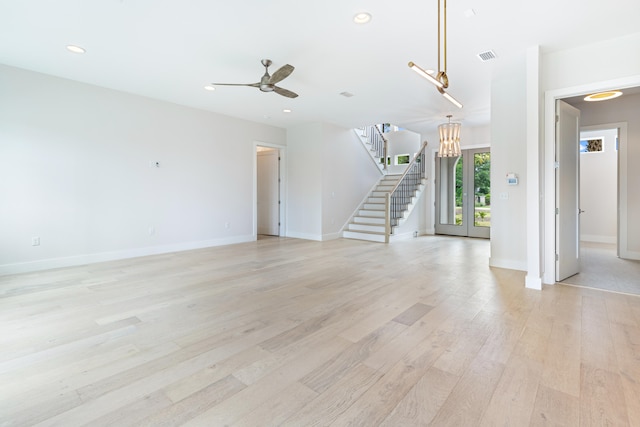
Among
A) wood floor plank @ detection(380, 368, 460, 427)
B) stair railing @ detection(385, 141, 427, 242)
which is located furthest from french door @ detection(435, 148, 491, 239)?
wood floor plank @ detection(380, 368, 460, 427)

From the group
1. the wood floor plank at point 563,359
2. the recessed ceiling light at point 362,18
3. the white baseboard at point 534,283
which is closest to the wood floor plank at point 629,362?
the wood floor plank at point 563,359

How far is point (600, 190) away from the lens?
22.9 feet

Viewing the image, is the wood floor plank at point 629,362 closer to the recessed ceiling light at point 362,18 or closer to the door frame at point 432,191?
the recessed ceiling light at point 362,18

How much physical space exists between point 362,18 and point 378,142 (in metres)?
7.60

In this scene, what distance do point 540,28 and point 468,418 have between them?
3971 millimetres

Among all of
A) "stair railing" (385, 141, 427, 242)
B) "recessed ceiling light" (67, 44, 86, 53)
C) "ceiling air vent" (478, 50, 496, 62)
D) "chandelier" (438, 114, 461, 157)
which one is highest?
"recessed ceiling light" (67, 44, 86, 53)

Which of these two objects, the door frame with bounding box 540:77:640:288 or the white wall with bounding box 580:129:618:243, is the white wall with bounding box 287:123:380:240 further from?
the white wall with bounding box 580:129:618:243

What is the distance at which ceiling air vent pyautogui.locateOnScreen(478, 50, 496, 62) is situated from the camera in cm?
391

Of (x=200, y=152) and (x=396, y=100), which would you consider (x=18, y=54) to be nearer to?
(x=200, y=152)

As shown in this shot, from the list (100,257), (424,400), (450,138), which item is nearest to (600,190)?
(450,138)

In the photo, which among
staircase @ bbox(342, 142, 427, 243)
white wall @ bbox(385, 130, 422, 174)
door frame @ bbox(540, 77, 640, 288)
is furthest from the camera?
white wall @ bbox(385, 130, 422, 174)

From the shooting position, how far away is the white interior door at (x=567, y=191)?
388cm

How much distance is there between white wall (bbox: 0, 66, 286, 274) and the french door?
5821mm

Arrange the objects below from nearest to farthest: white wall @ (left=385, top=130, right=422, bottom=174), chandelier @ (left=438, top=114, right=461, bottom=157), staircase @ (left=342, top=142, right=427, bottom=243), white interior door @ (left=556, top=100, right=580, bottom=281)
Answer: white interior door @ (left=556, top=100, right=580, bottom=281)
chandelier @ (left=438, top=114, right=461, bottom=157)
staircase @ (left=342, top=142, right=427, bottom=243)
white wall @ (left=385, top=130, right=422, bottom=174)
